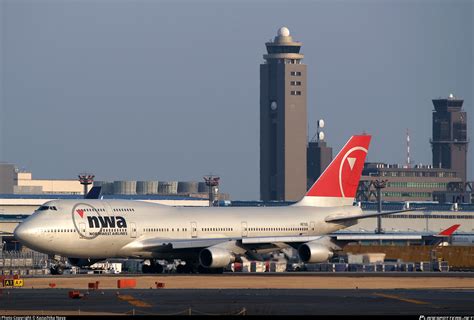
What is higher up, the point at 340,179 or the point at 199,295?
the point at 340,179

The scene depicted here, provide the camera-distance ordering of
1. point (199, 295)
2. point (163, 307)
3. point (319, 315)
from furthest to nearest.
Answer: point (199, 295) → point (163, 307) → point (319, 315)

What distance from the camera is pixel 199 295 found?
187 ft

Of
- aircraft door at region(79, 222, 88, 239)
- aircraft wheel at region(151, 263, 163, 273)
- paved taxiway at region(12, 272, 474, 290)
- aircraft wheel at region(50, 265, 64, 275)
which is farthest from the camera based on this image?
→ aircraft wheel at region(151, 263, 163, 273)

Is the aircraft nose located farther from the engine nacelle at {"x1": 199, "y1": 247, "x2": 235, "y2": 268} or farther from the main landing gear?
the engine nacelle at {"x1": 199, "y1": 247, "x2": 235, "y2": 268}

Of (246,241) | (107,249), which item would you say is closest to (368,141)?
(246,241)

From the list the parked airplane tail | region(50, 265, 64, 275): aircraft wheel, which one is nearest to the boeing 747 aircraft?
region(50, 265, 64, 275): aircraft wheel

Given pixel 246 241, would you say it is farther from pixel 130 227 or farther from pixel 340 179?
pixel 340 179

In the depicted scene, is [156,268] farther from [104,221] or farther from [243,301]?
[243,301]

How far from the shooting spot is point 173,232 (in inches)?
3415

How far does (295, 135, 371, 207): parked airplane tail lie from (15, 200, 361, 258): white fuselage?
287cm

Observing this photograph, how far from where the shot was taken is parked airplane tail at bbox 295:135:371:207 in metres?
97.6

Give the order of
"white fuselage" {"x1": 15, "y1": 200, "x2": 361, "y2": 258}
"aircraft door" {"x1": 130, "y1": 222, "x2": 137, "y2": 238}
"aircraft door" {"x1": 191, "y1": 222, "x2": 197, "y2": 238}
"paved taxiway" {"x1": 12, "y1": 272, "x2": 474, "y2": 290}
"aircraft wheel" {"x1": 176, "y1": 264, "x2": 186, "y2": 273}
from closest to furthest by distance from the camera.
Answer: "paved taxiway" {"x1": 12, "y1": 272, "x2": 474, "y2": 290}, "white fuselage" {"x1": 15, "y1": 200, "x2": 361, "y2": 258}, "aircraft door" {"x1": 130, "y1": 222, "x2": 137, "y2": 238}, "aircraft wheel" {"x1": 176, "y1": 264, "x2": 186, "y2": 273}, "aircraft door" {"x1": 191, "y1": 222, "x2": 197, "y2": 238}

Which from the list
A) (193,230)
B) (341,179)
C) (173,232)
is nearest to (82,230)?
(173,232)

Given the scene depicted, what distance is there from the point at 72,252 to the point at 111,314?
37.0m
